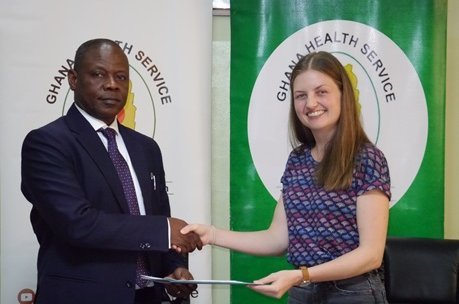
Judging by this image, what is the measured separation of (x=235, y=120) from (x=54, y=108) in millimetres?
1059

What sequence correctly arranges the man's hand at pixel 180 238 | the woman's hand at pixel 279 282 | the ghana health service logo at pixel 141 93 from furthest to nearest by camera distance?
the ghana health service logo at pixel 141 93 < the man's hand at pixel 180 238 < the woman's hand at pixel 279 282

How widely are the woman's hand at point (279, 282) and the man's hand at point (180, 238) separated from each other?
1.24 ft

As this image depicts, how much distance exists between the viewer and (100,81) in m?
2.37

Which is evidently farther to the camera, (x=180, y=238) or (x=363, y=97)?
(x=363, y=97)

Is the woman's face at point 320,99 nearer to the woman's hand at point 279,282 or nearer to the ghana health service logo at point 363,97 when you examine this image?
the woman's hand at point 279,282

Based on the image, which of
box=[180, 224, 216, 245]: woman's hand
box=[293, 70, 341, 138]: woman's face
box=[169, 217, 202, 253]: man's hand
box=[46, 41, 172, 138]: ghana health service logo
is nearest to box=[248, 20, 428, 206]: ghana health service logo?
box=[46, 41, 172, 138]: ghana health service logo

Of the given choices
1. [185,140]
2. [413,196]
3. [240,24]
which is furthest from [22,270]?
[413,196]

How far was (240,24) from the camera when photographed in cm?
361

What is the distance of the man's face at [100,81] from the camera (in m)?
2.36

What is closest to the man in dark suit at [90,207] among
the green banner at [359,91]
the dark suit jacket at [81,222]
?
the dark suit jacket at [81,222]

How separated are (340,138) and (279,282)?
574mm

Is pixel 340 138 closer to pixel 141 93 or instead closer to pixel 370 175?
pixel 370 175

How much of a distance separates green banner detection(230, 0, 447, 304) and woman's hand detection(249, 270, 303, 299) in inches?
59.7

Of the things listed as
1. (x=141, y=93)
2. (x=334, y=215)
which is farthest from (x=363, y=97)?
(x=334, y=215)
